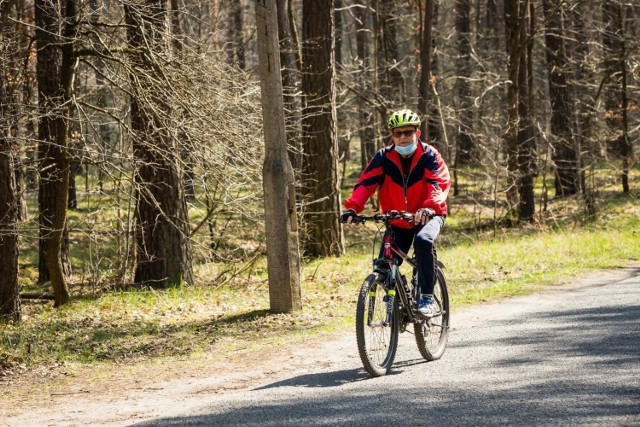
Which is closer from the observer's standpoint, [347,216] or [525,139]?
[347,216]

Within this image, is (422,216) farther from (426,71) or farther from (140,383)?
(426,71)

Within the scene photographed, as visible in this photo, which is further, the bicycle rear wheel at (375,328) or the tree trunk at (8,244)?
the tree trunk at (8,244)

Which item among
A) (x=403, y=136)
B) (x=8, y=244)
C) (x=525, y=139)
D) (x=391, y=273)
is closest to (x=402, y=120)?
(x=403, y=136)

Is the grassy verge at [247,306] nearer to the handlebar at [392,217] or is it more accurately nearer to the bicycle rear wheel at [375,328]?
the bicycle rear wheel at [375,328]

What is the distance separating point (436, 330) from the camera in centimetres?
866

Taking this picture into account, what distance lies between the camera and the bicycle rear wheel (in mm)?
7445

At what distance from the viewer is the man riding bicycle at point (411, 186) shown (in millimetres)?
8023

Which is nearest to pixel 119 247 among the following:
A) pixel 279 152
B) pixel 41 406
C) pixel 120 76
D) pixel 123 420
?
pixel 120 76

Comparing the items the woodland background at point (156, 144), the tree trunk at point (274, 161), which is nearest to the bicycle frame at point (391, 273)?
the tree trunk at point (274, 161)

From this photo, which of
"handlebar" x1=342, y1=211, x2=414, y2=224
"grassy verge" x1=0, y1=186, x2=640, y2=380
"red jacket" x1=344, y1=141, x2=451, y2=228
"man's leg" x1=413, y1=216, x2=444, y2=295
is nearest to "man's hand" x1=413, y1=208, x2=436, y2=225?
"handlebar" x1=342, y1=211, x2=414, y2=224

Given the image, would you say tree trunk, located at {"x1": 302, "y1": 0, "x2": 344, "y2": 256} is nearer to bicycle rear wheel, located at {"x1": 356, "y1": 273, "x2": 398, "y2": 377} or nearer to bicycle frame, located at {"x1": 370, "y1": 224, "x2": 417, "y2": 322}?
bicycle frame, located at {"x1": 370, "y1": 224, "x2": 417, "y2": 322}

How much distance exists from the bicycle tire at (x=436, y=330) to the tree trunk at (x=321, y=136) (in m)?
9.23

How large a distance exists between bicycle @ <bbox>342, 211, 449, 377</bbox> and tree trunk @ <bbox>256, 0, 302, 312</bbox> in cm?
355

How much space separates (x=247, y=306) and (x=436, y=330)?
4.87 metres
